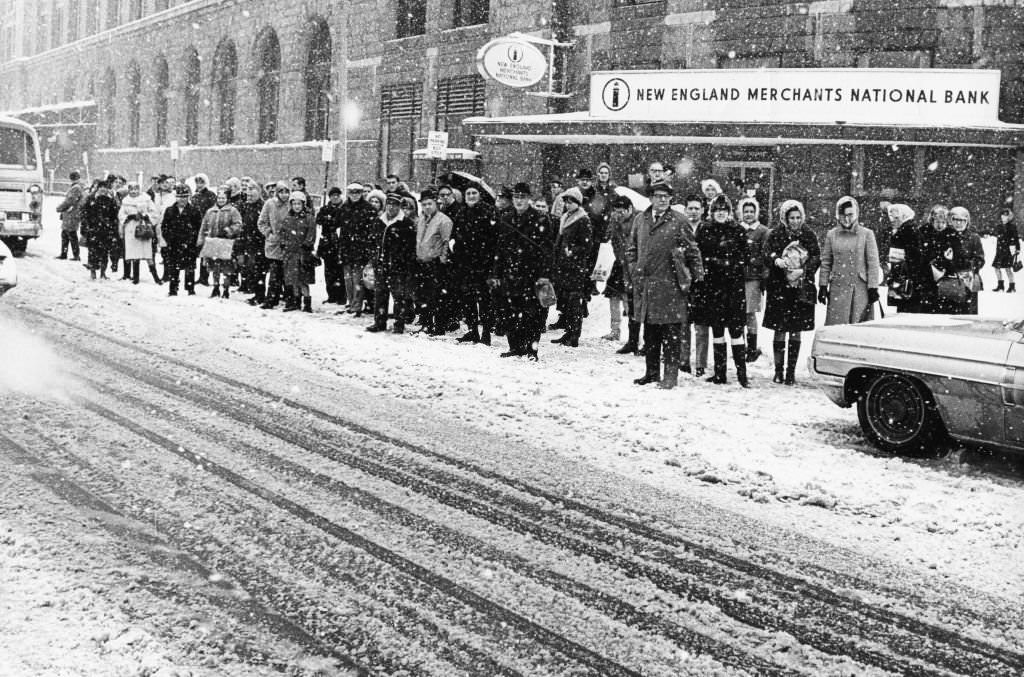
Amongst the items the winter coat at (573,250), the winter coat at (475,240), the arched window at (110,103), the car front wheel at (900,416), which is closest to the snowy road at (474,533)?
the car front wheel at (900,416)

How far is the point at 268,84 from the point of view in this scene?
3766 cm

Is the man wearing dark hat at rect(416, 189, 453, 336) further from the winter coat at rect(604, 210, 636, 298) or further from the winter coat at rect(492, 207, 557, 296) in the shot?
the winter coat at rect(604, 210, 636, 298)

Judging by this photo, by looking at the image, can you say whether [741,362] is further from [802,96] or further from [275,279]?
[802,96]

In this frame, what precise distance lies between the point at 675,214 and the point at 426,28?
22.2 m

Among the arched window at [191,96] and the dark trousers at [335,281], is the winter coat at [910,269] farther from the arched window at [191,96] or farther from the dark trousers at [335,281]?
the arched window at [191,96]

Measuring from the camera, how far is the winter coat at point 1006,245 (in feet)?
55.8

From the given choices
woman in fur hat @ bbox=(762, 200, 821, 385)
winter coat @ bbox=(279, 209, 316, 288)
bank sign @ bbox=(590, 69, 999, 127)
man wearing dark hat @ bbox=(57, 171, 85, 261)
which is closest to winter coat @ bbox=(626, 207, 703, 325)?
woman in fur hat @ bbox=(762, 200, 821, 385)

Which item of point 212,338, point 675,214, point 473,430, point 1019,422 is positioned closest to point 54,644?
point 473,430

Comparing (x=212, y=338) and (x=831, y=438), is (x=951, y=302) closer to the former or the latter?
(x=831, y=438)

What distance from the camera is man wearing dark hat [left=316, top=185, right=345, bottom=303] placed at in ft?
47.6

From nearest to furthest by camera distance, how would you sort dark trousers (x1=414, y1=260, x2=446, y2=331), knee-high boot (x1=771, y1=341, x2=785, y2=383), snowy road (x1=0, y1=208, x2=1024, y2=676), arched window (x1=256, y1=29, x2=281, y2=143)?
snowy road (x1=0, y1=208, x2=1024, y2=676)
knee-high boot (x1=771, y1=341, x2=785, y2=383)
dark trousers (x1=414, y1=260, x2=446, y2=331)
arched window (x1=256, y1=29, x2=281, y2=143)

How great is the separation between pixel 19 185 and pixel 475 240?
1342 cm

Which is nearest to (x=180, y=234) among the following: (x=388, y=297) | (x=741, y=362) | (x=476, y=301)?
(x=388, y=297)

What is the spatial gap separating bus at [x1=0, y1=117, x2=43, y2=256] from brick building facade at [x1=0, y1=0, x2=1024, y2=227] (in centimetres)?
646
